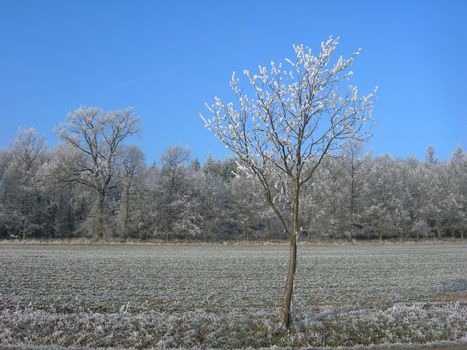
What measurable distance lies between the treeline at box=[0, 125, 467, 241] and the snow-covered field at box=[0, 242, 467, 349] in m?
38.8

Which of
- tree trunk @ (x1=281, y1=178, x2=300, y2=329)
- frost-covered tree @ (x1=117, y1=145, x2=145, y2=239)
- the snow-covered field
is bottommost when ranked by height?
the snow-covered field

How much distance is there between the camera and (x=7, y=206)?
6219 centimetres

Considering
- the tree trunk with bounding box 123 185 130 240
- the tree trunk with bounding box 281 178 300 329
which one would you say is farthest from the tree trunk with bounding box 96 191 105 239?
the tree trunk with bounding box 281 178 300 329

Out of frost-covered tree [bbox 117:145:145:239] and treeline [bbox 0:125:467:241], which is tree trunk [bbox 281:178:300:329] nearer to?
treeline [bbox 0:125:467:241]

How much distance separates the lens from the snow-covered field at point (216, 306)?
1032 cm

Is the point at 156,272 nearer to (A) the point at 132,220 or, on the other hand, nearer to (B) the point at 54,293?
(B) the point at 54,293

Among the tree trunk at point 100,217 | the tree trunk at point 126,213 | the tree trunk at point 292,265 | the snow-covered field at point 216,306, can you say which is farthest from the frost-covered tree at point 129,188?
the tree trunk at point 292,265

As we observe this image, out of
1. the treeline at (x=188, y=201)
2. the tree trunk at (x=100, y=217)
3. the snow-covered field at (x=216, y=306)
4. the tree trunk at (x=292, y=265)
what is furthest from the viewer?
the treeline at (x=188, y=201)

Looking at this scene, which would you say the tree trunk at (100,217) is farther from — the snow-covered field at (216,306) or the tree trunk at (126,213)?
the snow-covered field at (216,306)

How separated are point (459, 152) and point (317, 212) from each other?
4071 cm

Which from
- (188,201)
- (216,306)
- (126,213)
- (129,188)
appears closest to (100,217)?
(126,213)

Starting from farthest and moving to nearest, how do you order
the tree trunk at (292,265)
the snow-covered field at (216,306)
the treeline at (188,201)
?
the treeline at (188,201) → the tree trunk at (292,265) → the snow-covered field at (216,306)

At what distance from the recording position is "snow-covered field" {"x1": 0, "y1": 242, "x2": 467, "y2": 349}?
10.3 m

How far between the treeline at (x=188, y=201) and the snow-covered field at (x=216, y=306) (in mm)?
38758
